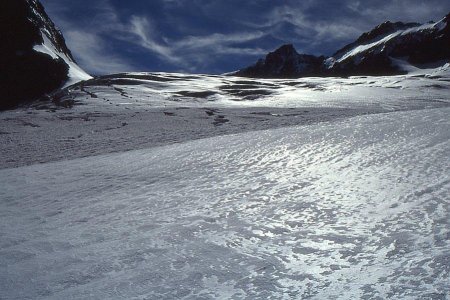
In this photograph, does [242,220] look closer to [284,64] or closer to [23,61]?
[23,61]

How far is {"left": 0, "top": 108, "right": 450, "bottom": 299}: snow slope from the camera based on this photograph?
4.94 ft

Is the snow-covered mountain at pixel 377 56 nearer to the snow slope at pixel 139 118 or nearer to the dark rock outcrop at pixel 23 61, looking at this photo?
the snow slope at pixel 139 118

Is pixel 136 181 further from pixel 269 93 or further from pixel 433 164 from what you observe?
pixel 269 93

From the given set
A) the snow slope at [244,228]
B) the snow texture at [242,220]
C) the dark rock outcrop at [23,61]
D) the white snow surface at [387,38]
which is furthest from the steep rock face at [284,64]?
the snow slope at [244,228]

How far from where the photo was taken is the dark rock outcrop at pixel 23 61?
68.1 ft

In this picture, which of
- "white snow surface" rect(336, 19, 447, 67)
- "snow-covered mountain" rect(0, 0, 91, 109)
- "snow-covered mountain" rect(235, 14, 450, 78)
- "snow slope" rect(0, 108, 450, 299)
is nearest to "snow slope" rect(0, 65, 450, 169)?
"snow slope" rect(0, 108, 450, 299)

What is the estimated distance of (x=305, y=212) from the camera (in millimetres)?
2203

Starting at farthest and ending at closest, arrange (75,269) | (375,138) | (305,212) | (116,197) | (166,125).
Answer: (166,125) < (375,138) < (116,197) < (305,212) < (75,269)

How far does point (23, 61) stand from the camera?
22281 millimetres

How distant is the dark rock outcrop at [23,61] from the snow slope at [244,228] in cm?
1886

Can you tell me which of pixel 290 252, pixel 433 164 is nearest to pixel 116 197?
pixel 290 252

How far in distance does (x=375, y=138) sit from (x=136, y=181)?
267 centimetres

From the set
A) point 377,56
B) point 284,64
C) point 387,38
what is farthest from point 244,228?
point 284,64

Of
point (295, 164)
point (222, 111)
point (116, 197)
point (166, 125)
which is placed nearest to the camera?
point (116, 197)
